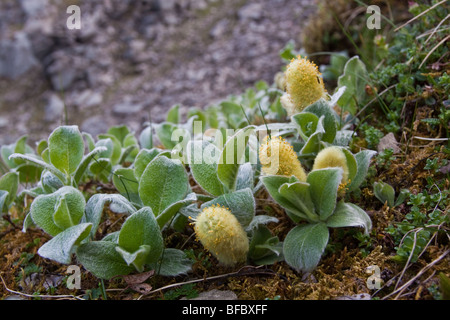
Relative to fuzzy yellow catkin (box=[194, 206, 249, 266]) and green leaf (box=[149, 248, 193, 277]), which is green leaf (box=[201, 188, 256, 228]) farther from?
green leaf (box=[149, 248, 193, 277])

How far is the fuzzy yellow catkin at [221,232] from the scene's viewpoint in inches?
56.1

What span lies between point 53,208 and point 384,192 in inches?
52.7

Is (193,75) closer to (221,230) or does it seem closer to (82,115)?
(82,115)

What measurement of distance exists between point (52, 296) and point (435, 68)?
198 cm

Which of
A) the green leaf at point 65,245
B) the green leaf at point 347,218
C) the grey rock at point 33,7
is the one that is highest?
the grey rock at point 33,7

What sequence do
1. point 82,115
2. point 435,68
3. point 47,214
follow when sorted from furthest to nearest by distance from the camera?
point 82,115
point 435,68
point 47,214

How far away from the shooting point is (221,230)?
1425 mm

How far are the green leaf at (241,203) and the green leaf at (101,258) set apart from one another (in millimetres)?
411

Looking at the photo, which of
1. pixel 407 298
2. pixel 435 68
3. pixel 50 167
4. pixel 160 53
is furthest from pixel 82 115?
pixel 407 298

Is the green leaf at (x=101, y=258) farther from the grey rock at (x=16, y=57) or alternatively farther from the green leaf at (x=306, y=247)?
the grey rock at (x=16, y=57)

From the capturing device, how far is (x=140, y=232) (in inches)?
58.4

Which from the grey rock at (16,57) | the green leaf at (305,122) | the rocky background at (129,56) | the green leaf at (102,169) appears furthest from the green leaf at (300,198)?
the grey rock at (16,57)

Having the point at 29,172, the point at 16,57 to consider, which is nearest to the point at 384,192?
the point at 29,172

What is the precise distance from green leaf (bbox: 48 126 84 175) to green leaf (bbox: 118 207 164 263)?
0.54 metres
